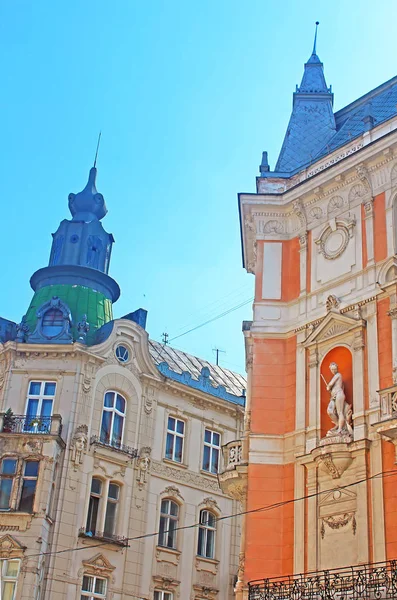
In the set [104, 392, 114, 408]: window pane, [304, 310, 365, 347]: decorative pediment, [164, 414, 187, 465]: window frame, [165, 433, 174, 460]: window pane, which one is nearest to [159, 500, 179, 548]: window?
[164, 414, 187, 465]: window frame

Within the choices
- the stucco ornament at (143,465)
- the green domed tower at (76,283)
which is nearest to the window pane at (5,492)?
the stucco ornament at (143,465)

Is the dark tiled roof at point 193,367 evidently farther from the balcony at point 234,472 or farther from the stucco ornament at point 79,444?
the balcony at point 234,472

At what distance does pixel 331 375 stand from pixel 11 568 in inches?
571

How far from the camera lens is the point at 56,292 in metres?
38.1

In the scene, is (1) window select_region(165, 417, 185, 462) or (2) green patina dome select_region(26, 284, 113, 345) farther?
(2) green patina dome select_region(26, 284, 113, 345)

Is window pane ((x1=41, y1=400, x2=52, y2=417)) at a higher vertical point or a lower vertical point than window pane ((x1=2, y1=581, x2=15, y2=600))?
higher

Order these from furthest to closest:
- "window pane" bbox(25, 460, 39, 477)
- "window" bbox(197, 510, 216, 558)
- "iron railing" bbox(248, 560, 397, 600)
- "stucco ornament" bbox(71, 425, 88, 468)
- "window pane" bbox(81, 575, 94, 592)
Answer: "window" bbox(197, 510, 216, 558), "stucco ornament" bbox(71, 425, 88, 468), "window pane" bbox(81, 575, 94, 592), "window pane" bbox(25, 460, 39, 477), "iron railing" bbox(248, 560, 397, 600)

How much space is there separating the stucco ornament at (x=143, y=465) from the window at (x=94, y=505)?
6.00ft

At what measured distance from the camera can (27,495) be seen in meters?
31.3

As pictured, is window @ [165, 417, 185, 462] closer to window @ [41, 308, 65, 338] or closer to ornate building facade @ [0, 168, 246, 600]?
ornate building facade @ [0, 168, 246, 600]

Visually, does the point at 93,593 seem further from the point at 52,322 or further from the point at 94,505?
the point at 52,322

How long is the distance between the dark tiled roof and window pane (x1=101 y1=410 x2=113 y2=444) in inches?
182

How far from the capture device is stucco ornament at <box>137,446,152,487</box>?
114 feet

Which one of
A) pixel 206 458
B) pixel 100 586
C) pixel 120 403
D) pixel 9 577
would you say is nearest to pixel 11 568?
pixel 9 577
